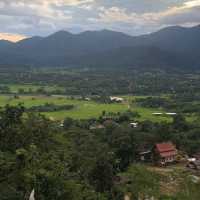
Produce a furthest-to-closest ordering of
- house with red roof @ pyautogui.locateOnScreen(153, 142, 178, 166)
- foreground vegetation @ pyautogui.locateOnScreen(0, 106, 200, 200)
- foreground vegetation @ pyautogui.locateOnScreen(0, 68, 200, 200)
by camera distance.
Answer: house with red roof @ pyautogui.locateOnScreen(153, 142, 178, 166) → foreground vegetation @ pyautogui.locateOnScreen(0, 68, 200, 200) → foreground vegetation @ pyautogui.locateOnScreen(0, 106, 200, 200)

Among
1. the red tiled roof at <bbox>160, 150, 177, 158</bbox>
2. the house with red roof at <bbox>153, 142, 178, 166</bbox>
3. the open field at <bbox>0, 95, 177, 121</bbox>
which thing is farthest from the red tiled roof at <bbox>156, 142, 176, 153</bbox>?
the open field at <bbox>0, 95, 177, 121</bbox>

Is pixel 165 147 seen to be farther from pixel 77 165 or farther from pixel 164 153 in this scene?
pixel 77 165

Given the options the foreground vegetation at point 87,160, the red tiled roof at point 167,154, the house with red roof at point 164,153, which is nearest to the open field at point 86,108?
the foreground vegetation at point 87,160

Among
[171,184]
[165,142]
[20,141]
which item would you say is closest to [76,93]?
[165,142]

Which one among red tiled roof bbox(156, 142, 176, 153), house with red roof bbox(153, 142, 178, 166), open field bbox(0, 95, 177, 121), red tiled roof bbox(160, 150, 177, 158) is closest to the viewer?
red tiled roof bbox(160, 150, 177, 158)

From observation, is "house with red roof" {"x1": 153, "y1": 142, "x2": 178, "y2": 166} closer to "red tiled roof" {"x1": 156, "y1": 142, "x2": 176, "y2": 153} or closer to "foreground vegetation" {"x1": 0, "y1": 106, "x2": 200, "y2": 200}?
"red tiled roof" {"x1": 156, "y1": 142, "x2": 176, "y2": 153}

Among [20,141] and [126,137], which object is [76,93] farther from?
[20,141]

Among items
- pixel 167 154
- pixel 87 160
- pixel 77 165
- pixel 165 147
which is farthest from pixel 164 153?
pixel 77 165

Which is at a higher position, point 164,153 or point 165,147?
point 165,147
